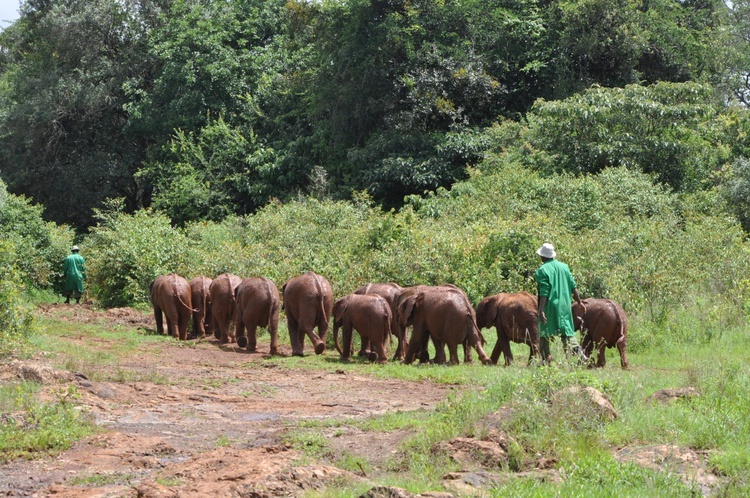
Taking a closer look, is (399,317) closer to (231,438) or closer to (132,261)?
(231,438)

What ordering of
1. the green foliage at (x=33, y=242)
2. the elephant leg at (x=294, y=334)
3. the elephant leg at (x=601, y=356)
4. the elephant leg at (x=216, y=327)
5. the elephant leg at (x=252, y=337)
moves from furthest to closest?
the green foliage at (x=33, y=242), the elephant leg at (x=216, y=327), the elephant leg at (x=252, y=337), the elephant leg at (x=294, y=334), the elephant leg at (x=601, y=356)

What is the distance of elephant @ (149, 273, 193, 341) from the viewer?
17.5 meters

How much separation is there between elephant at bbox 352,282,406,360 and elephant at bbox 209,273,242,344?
277 centimetres

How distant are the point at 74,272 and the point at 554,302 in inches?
642

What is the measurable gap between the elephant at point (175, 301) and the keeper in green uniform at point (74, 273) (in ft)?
24.4

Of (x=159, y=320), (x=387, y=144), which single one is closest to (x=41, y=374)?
(x=159, y=320)

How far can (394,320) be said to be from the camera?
15.1 m

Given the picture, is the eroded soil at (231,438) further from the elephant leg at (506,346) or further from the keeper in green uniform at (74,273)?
the keeper in green uniform at (74,273)

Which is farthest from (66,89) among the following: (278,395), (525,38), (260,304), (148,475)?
(148,475)

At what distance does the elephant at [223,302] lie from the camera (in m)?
17.1

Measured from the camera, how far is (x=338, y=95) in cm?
3156

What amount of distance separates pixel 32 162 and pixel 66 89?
129 inches

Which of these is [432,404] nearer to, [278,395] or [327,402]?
[327,402]

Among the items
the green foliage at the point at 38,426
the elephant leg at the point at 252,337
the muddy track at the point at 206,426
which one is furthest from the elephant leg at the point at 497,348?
the green foliage at the point at 38,426
